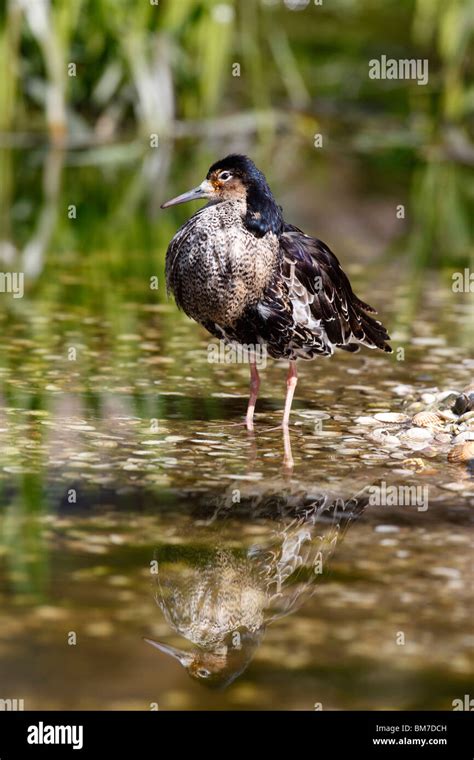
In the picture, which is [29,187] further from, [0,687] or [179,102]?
[0,687]

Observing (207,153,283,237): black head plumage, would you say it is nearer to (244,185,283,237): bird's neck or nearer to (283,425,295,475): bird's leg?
(244,185,283,237): bird's neck

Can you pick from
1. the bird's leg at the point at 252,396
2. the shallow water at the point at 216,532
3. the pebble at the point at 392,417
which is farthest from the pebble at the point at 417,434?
the bird's leg at the point at 252,396

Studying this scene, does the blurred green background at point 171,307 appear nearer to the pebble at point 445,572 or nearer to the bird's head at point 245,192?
the pebble at point 445,572

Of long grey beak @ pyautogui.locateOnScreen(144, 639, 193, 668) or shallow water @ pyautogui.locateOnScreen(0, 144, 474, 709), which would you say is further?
long grey beak @ pyautogui.locateOnScreen(144, 639, 193, 668)

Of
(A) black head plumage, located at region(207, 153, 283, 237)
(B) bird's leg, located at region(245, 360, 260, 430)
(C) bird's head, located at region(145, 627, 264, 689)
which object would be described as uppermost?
(A) black head plumage, located at region(207, 153, 283, 237)

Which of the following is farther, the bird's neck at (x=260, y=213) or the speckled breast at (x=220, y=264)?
the bird's neck at (x=260, y=213)

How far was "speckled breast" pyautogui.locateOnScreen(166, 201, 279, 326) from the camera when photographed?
677 centimetres

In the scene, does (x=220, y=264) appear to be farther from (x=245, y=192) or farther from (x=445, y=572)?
(x=445, y=572)

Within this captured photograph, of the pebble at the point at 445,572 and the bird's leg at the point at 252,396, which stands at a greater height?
the bird's leg at the point at 252,396

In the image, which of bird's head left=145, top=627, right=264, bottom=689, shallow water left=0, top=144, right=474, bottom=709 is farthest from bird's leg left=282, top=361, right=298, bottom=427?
bird's head left=145, top=627, right=264, bottom=689

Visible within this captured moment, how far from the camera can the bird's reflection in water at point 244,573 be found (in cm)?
462

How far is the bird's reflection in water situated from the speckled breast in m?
1.09

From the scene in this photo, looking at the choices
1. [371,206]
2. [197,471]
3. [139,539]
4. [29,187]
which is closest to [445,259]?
[371,206]

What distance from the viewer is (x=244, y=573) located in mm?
5230
